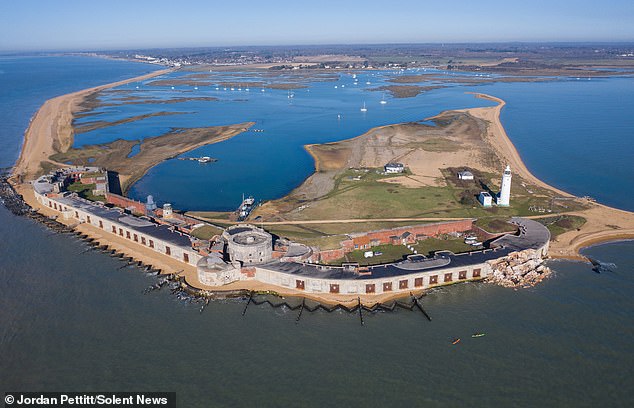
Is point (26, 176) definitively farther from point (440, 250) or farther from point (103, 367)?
point (440, 250)

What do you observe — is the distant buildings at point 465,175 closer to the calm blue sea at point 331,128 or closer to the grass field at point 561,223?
the calm blue sea at point 331,128

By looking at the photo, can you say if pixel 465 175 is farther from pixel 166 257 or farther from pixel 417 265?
pixel 166 257

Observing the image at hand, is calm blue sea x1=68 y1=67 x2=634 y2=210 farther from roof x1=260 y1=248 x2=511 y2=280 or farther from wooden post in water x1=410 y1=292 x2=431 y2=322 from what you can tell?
wooden post in water x1=410 y1=292 x2=431 y2=322

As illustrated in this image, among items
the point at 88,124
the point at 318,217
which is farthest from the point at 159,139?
the point at 318,217

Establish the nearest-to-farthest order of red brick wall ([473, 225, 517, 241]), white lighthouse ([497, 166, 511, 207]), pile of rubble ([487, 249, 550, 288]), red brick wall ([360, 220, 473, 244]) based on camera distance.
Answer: pile of rubble ([487, 249, 550, 288]), red brick wall ([360, 220, 473, 244]), red brick wall ([473, 225, 517, 241]), white lighthouse ([497, 166, 511, 207])

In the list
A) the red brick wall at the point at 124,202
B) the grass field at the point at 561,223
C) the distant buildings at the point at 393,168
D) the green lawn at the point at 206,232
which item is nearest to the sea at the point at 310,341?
the grass field at the point at 561,223

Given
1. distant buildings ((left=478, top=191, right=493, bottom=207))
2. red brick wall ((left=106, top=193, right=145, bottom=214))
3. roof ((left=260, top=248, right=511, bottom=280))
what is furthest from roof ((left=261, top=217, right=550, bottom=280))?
red brick wall ((left=106, top=193, right=145, bottom=214))

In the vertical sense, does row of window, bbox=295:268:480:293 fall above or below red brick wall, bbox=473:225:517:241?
below

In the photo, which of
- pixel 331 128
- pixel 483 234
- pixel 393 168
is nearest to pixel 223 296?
pixel 483 234
